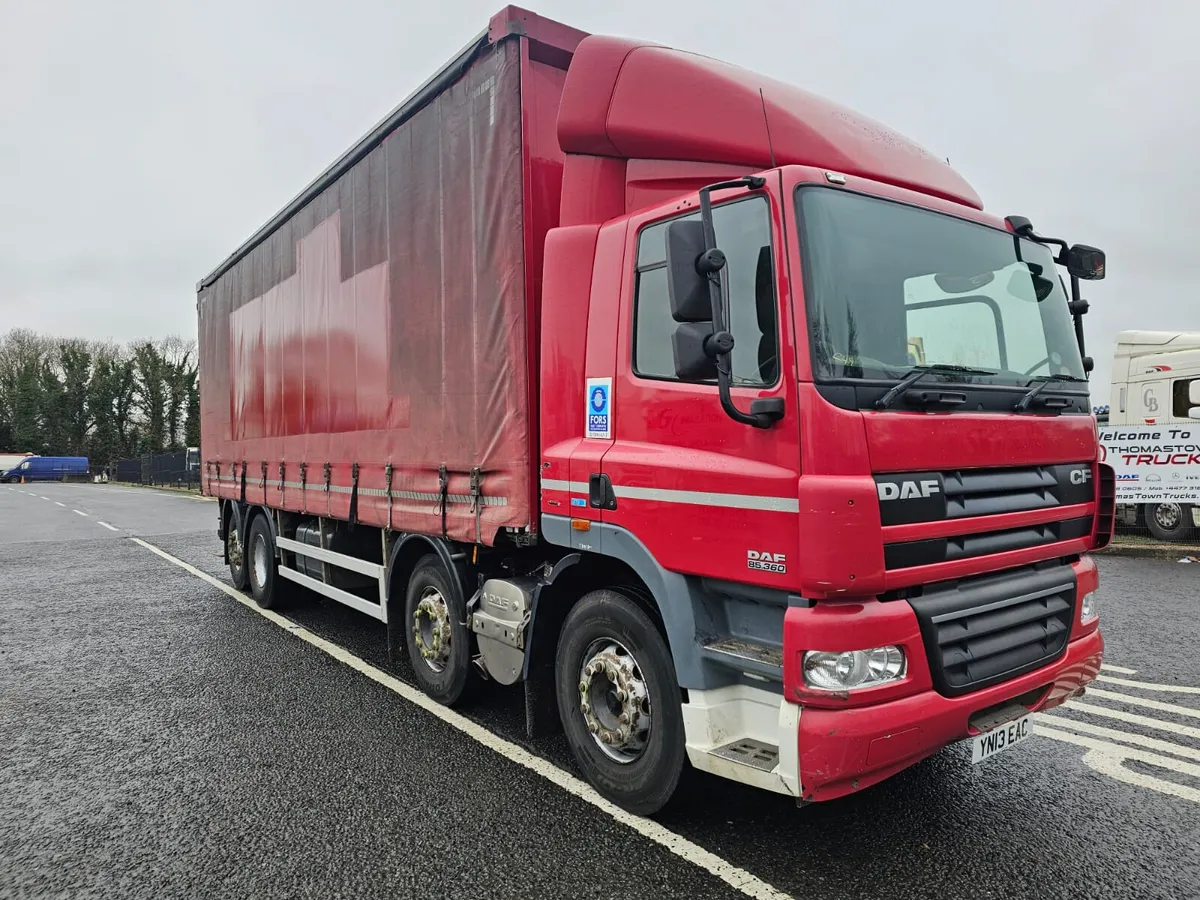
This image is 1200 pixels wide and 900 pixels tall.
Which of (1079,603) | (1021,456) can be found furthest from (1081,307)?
(1079,603)

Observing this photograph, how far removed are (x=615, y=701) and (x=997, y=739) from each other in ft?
5.25

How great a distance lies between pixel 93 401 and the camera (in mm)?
61781

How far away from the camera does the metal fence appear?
4259 cm

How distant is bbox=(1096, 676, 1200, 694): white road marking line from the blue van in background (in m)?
69.3

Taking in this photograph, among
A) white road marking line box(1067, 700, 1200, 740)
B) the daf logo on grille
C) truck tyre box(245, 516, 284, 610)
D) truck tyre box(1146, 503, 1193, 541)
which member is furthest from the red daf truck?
truck tyre box(1146, 503, 1193, 541)

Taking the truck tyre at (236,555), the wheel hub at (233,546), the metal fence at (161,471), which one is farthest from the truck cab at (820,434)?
the metal fence at (161,471)

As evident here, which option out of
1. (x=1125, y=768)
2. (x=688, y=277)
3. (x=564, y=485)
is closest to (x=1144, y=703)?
(x=1125, y=768)

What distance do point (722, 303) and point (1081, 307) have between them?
7.34ft

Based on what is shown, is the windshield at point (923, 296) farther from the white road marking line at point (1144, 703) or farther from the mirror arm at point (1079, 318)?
the white road marking line at point (1144, 703)

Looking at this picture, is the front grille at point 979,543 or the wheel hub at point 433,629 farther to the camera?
the wheel hub at point 433,629

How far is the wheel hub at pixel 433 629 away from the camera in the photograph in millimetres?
5000

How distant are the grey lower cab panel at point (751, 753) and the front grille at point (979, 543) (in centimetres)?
83

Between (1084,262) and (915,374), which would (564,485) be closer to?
(915,374)

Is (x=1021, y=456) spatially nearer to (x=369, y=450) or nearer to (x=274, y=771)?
(x=274, y=771)
